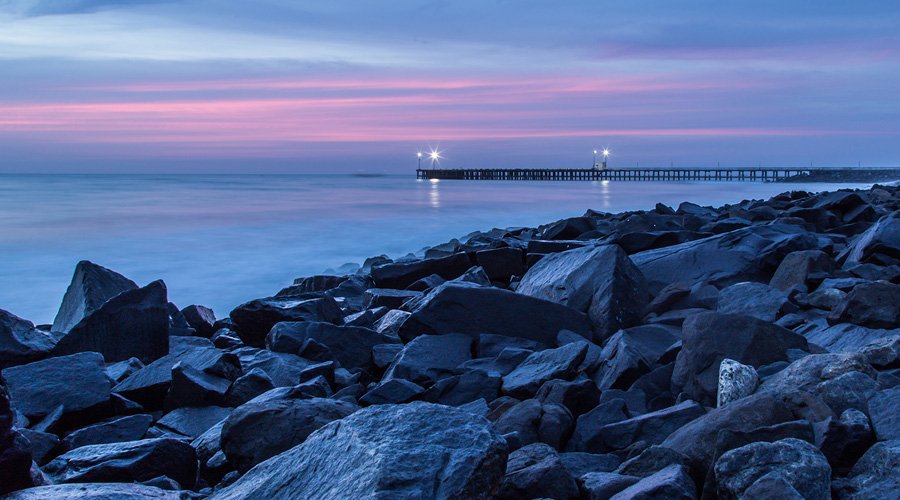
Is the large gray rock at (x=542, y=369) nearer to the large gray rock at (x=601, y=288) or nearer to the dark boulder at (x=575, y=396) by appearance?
the dark boulder at (x=575, y=396)

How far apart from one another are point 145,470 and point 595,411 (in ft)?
6.70

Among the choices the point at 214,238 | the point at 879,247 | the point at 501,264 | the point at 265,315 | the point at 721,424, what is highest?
the point at 879,247

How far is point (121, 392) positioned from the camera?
4.86m

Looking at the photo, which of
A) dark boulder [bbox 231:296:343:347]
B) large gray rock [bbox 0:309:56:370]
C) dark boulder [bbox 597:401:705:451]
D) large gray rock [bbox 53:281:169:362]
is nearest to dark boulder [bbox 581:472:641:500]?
dark boulder [bbox 597:401:705:451]

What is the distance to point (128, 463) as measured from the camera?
3.44 m

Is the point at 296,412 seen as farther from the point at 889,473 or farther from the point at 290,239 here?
the point at 290,239

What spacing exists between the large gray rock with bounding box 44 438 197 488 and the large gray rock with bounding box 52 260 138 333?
3.23 metres

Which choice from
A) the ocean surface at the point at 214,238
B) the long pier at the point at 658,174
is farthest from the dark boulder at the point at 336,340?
the long pier at the point at 658,174

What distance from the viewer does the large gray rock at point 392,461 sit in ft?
7.78

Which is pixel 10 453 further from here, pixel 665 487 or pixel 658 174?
pixel 658 174

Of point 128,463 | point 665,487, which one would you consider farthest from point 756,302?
point 128,463

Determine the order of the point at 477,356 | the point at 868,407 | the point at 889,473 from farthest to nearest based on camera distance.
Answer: the point at 477,356, the point at 868,407, the point at 889,473

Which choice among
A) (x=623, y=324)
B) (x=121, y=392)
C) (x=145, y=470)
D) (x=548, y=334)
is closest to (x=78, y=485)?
(x=145, y=470)

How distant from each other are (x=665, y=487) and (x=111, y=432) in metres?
3.12
